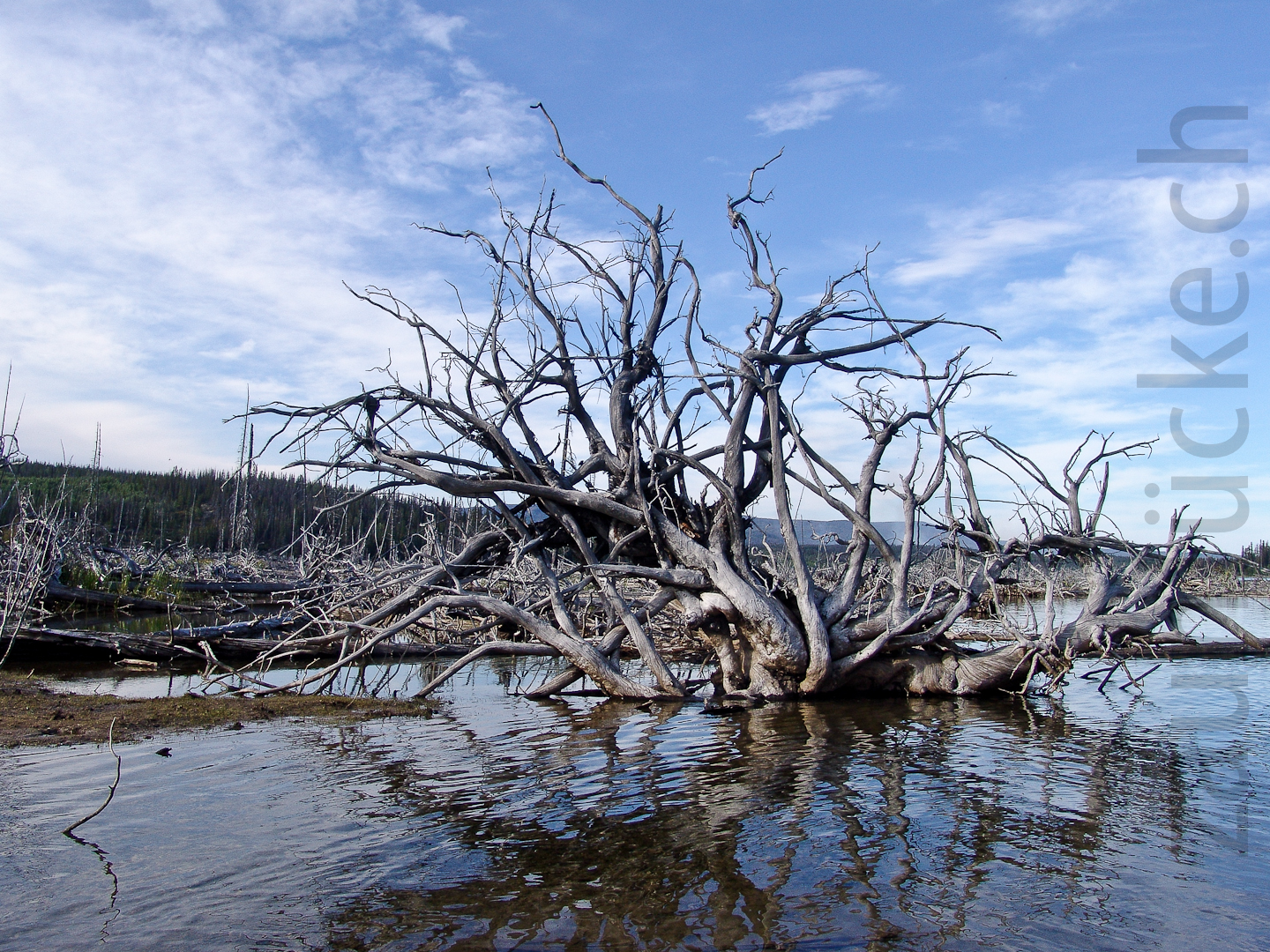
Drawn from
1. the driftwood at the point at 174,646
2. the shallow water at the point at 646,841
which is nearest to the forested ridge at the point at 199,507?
the driftwood at the point at 174,646

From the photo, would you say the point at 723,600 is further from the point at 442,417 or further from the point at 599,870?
the point at 599,870

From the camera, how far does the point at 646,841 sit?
193 inches

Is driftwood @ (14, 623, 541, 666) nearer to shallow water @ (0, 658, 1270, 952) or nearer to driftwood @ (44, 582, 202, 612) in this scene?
driftwood @ (44, 582, 202, 612)

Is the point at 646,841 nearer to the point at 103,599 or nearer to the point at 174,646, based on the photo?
the point at 174,646

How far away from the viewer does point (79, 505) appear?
40094 mm

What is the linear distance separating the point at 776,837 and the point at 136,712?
699 centimetres

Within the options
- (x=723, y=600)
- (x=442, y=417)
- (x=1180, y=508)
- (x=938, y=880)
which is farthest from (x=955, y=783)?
(x=442, y=417)

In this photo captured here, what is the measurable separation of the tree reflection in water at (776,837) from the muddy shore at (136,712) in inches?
71.2

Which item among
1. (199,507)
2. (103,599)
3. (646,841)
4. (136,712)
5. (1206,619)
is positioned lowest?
(136,712)

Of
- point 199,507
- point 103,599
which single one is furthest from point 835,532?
point 199,507

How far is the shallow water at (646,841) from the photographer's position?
12.3 ft

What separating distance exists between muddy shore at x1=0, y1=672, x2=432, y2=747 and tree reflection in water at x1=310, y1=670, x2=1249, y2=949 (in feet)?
5.94

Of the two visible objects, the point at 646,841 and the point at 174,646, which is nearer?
the point at 646,841

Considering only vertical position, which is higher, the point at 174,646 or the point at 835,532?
the point at 835,532
